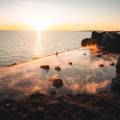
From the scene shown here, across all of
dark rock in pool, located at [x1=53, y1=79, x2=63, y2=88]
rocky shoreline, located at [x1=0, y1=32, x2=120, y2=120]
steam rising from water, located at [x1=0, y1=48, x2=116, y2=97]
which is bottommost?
steam rising from water, located at [x1=0, y1=48, x2=116, y2=97]

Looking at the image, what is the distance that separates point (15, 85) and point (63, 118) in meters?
13.3

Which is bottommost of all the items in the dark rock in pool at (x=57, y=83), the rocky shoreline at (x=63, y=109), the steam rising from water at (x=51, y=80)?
the steam rising from water at (x=51, y=80)

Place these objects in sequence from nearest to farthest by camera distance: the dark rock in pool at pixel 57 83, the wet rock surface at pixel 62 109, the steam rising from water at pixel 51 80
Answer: the wet rock surface at pixel 62 109
the steam rising from water at pixel 51 80
the dark rock in pool at pixel 57 83

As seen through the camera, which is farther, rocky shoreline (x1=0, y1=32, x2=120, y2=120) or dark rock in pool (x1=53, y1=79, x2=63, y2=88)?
dark rock in pool (x1=53, y1=79, x2=63, y2=88)

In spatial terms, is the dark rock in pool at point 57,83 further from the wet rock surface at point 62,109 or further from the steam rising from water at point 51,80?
the wet rock surface at point 62,109

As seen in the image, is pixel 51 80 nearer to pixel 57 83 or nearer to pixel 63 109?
pixel 57 83

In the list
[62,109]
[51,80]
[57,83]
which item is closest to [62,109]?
[62,109]

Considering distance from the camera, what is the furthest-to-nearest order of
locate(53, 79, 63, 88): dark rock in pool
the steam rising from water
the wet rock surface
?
1. locate(53, 79, 63, 88): dark rock in pool
2. the steam rising from water
3. the wet rock surface

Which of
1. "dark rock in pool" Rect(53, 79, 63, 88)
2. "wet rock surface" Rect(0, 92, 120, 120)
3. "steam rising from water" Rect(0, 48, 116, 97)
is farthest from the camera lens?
"dark rock in pool" Rect(53, 79, 63, 88)

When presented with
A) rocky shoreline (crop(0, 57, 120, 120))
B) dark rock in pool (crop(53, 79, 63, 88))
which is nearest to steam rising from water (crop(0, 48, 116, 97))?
dark rock in pool (crop(53, 79, 63, 88))

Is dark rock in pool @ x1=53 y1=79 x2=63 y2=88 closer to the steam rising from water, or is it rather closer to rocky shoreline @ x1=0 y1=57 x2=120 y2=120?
the steam rising from water

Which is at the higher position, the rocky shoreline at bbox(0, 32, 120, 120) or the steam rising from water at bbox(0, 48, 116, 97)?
the rocky shoreline at bbox(0, 32, 120, 120)

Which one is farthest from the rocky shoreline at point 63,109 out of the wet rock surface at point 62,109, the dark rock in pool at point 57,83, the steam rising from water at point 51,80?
the dark rock in pool at point 57,83

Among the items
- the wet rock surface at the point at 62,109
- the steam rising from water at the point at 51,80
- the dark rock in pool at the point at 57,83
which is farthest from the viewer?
the dark rock in pool at the point at 57,83
